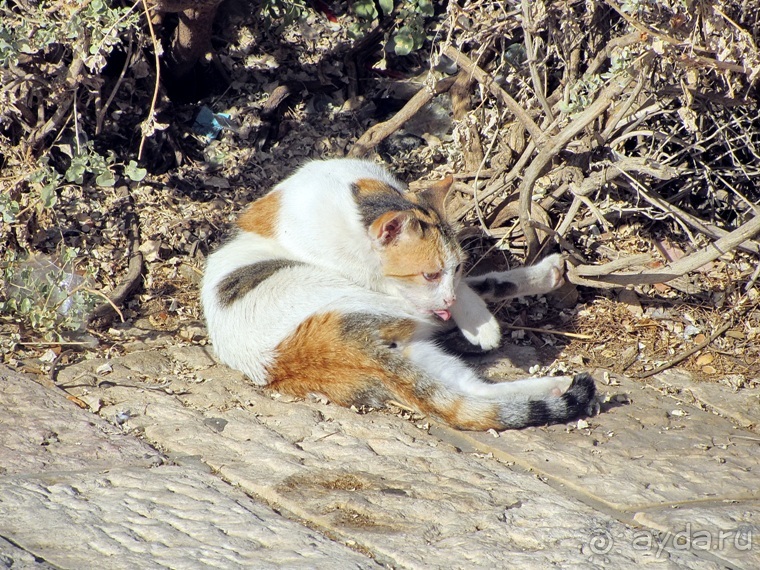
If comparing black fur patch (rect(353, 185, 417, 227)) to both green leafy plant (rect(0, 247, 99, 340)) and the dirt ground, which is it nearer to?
the dirt ground

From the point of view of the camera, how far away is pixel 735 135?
4.46 meters

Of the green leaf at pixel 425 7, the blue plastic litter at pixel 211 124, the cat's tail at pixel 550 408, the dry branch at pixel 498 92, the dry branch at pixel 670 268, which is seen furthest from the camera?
the blue plastic litter at pixel 211 124

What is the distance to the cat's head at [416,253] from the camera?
3.91m

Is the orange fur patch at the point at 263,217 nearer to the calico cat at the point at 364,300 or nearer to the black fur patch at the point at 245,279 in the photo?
the calico cat at the point at 364,300

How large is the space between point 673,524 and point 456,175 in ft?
8.78

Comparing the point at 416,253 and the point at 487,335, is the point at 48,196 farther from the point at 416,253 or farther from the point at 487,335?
the point at 487,335

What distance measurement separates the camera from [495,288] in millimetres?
4320

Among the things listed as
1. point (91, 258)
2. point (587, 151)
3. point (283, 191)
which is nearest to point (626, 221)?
point (587, 151)

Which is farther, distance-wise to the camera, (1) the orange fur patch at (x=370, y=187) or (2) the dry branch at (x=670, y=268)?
(1) the orange fur patch at (x=370, y=187)

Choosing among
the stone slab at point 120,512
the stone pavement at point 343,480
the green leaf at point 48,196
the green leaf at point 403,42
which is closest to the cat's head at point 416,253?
the stone pavement at point 343,480

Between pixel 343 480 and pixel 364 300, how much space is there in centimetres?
98

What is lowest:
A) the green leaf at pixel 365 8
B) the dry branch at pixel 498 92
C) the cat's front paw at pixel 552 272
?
the cat's front paw at pixel 552 272

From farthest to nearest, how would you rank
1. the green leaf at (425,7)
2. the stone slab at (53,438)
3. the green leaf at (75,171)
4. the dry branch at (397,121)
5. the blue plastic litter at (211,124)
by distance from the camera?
the blue plastic litter at (211,124) < the green leaf at (425,7) < the dry branch at (397,121) < the green leaf at (75,171) < the stone slab at (53,438)

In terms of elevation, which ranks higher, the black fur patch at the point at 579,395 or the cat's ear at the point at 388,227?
the cat's ear at the point at 388,227
